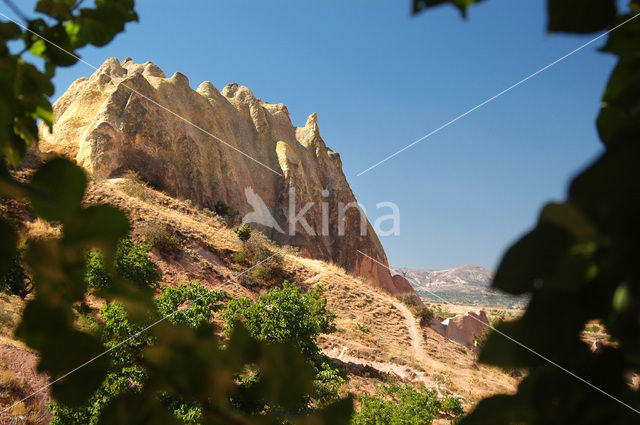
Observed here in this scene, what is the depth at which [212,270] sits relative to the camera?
11.0 metres

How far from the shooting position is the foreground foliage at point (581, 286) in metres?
0.22

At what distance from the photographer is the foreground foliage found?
218mm

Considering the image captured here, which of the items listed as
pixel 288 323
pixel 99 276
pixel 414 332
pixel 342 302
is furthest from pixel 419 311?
pixel 99 276

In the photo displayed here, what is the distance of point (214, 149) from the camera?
68.4 feet

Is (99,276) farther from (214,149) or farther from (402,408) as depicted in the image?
(214,149)

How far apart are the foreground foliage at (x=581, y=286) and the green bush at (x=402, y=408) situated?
5.47m

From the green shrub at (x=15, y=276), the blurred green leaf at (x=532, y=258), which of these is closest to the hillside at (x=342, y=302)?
the green shrub at (x=15, y=276)

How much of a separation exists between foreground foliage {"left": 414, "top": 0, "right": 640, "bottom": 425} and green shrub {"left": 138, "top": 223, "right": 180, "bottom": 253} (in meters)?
10.8

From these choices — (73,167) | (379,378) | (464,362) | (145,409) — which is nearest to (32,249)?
(73,167)

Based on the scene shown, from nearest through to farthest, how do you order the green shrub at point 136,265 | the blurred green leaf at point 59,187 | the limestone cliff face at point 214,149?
the blurred green leaf at point 59,187, the green shrub at point 136,265, the limestone cliff face at point 214,149

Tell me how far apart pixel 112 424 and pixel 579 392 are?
0.40 metres

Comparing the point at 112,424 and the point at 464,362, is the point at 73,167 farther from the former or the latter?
the point at 464,362

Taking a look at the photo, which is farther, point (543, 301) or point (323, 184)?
point (323, 184)

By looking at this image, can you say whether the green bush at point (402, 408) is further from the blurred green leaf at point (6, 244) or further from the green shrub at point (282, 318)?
the blurred green leaf at point (6, 244)
